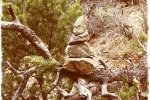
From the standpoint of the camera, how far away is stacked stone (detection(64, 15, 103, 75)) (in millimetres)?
2913

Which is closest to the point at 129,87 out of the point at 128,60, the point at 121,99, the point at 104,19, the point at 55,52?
the point at 121,99

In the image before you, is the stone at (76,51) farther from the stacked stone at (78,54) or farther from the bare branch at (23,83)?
the bare branch at (23,83)

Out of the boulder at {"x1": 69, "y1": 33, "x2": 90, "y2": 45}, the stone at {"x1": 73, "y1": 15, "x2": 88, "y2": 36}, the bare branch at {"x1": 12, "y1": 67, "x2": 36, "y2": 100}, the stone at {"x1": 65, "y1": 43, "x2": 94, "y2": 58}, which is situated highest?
the stone at {"x1": 73, "y1": 15, "x2": 88, "y2": 36}

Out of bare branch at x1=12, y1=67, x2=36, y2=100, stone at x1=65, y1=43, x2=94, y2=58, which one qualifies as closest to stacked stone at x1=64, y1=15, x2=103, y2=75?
stone at x1=65, y1=43, x2=94, y2=58

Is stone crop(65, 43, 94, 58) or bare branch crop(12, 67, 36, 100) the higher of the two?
stone crop(65, 43, 94, 58)

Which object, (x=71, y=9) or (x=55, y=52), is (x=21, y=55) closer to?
(x=55, y=52)

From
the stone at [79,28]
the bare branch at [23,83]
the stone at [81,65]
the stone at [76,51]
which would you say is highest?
the stone at [79,28]

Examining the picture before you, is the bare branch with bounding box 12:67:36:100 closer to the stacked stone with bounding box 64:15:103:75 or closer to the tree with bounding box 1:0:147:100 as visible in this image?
the tree with bounding box 1:0:147:100

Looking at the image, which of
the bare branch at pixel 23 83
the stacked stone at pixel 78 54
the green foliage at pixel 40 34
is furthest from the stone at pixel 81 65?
the bare branch at pixel 23 83

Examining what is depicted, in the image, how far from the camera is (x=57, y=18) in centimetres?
302

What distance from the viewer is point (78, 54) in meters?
2.93

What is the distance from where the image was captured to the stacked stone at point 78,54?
9.56 ft

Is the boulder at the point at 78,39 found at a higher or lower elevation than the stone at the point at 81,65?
higher

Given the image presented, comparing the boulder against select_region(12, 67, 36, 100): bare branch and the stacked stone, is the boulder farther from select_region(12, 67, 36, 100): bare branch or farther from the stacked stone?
select_region(12, 67, 36, 100): bare branch
